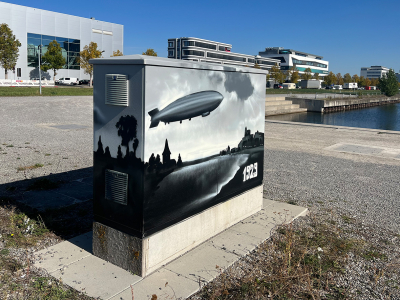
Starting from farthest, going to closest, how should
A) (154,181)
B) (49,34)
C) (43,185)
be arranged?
(49,34), (43,185), (154,181)

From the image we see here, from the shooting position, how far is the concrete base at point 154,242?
14.1 feet

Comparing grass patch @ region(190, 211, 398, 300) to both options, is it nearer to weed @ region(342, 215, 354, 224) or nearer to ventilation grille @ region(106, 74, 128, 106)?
weed @ region(342, 215, 354, 224)

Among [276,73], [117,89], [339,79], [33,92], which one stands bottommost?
[117,89]

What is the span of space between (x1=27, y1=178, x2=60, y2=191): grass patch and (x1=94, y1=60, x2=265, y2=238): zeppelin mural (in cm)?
340

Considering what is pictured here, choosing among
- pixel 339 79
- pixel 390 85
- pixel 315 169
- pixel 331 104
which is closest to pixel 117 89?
pixel 315 169

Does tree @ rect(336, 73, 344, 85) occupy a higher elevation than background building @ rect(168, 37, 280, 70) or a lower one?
lower

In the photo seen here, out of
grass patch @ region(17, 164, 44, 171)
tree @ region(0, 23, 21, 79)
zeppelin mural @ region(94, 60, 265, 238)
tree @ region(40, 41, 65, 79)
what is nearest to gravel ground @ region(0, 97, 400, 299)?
grass patch @ region(17, 164, 44, 171)

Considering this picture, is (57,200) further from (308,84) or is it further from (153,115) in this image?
(308,84)

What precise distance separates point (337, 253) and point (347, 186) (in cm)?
394

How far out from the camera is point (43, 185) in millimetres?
7602

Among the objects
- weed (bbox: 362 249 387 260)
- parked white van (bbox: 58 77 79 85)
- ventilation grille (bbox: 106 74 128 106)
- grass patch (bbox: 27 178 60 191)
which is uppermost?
parked white van (bbox: 58 77 79 85)

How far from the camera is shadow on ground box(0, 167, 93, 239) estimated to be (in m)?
5.75

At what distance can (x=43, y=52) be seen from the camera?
234ft

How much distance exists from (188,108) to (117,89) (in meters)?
0.93
